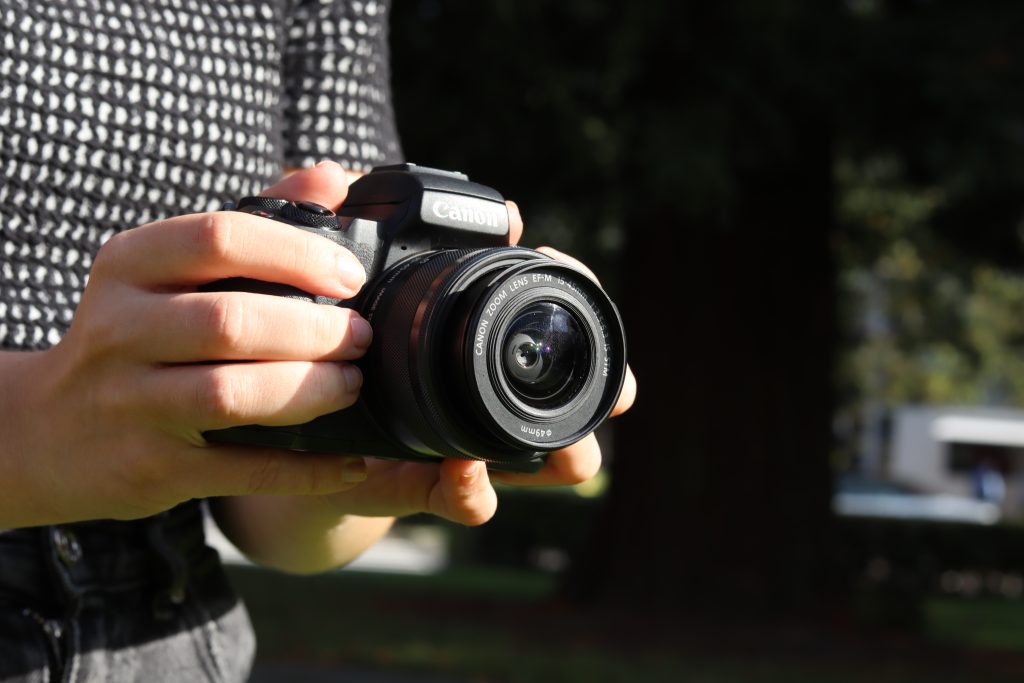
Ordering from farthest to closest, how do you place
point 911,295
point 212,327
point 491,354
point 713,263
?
point 911,295, point 713,263, point 491,354, point 212,327

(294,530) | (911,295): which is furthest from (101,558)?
(911,295)

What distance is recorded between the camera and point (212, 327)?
3.38ft

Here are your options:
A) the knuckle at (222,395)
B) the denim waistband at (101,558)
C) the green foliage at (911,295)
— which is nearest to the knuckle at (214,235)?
the knuckle at (222,395)

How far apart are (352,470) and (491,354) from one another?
0.19m

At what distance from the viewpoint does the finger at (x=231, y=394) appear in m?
1.04

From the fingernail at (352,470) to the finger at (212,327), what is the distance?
20cm

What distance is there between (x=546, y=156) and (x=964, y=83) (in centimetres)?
245

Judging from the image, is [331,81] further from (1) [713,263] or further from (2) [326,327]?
(1) [713,263]

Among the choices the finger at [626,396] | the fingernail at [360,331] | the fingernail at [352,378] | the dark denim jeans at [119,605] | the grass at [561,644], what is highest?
the fingernail at [360,331]

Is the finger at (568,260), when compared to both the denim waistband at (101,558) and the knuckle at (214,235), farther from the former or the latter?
the denim waistband at (101,558)

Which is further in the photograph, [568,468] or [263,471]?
[568,468]

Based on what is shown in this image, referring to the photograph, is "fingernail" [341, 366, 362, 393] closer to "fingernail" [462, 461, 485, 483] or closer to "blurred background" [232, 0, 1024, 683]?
"fingernail" [462, 461, 485, 483]

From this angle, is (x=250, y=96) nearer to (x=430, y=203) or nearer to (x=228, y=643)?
(x=430, y=203)

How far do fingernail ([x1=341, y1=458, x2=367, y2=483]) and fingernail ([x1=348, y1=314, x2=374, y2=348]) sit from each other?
130 mm
